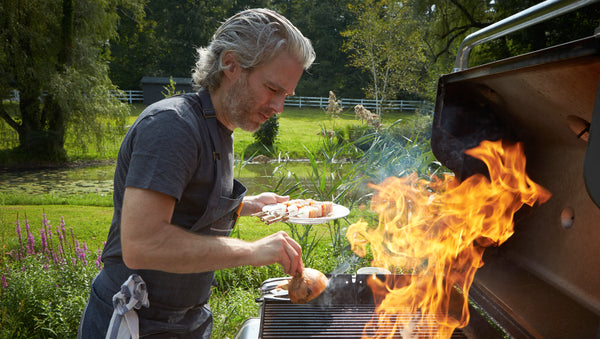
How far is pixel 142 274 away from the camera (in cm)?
148

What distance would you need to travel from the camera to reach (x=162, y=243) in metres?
1.18

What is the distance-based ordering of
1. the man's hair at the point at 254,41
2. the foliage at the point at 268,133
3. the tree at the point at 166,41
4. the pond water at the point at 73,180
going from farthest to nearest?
the tree at the point at 166,41 → the foliage at the point at 268,133 → the pond water at the point at 73,180 → the man's hair at the point at 254,41

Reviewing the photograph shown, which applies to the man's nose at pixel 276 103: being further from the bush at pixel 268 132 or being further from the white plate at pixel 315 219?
the bush at pixel 268 132

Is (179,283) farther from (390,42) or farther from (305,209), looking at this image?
(390,42)

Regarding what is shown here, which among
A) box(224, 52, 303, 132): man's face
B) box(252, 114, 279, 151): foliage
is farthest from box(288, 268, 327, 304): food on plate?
box(252, 114, 279, 151): foliage

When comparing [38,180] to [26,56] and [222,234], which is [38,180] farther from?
[222,234]

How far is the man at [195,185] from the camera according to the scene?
1.18 meters

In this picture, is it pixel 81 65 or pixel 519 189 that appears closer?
pixel 519 189

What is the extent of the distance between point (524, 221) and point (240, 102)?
4.60 ft

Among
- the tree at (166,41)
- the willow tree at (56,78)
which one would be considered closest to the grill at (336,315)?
the willow tree at (56,78)

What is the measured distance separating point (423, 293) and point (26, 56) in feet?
41.5

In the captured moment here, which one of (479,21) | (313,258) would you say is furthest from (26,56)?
(479,21)

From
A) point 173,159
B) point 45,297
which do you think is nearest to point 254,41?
point 173,159

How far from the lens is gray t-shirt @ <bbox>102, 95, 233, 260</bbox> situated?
118 cm
